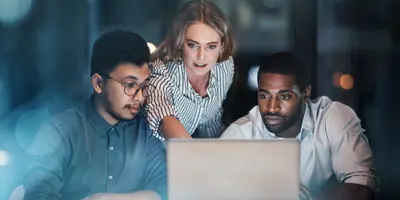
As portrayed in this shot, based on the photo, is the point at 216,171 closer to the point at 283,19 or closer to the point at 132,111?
the point at 132,111

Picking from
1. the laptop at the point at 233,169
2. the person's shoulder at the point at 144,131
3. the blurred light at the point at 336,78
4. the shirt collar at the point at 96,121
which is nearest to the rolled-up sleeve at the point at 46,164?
the shirt collar at the point at 96,121

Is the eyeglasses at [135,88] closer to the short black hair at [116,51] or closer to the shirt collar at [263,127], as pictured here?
the short black hair at [116,51]

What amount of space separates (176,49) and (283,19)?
367mm

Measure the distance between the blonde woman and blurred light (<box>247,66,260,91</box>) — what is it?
0.06m

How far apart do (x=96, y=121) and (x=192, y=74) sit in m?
0.36

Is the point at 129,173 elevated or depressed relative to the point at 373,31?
depressed

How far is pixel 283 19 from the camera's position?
2123mm

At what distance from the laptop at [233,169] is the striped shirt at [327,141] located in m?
0.04

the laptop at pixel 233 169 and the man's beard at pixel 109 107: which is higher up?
the man's beard at pixel 109 107

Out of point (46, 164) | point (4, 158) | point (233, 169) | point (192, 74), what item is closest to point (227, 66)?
point (192, 74)

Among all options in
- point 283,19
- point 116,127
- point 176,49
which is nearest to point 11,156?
point 116,127

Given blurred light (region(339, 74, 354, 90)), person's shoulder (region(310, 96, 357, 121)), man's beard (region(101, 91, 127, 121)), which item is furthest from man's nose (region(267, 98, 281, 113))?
man's beard (region(101, 91, 127, 121))

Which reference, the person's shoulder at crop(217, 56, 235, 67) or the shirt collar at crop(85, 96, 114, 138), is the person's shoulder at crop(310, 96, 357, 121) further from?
the shirt collar at crop(85, 96, 114, 138)

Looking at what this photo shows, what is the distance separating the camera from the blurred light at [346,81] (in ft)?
7.02
